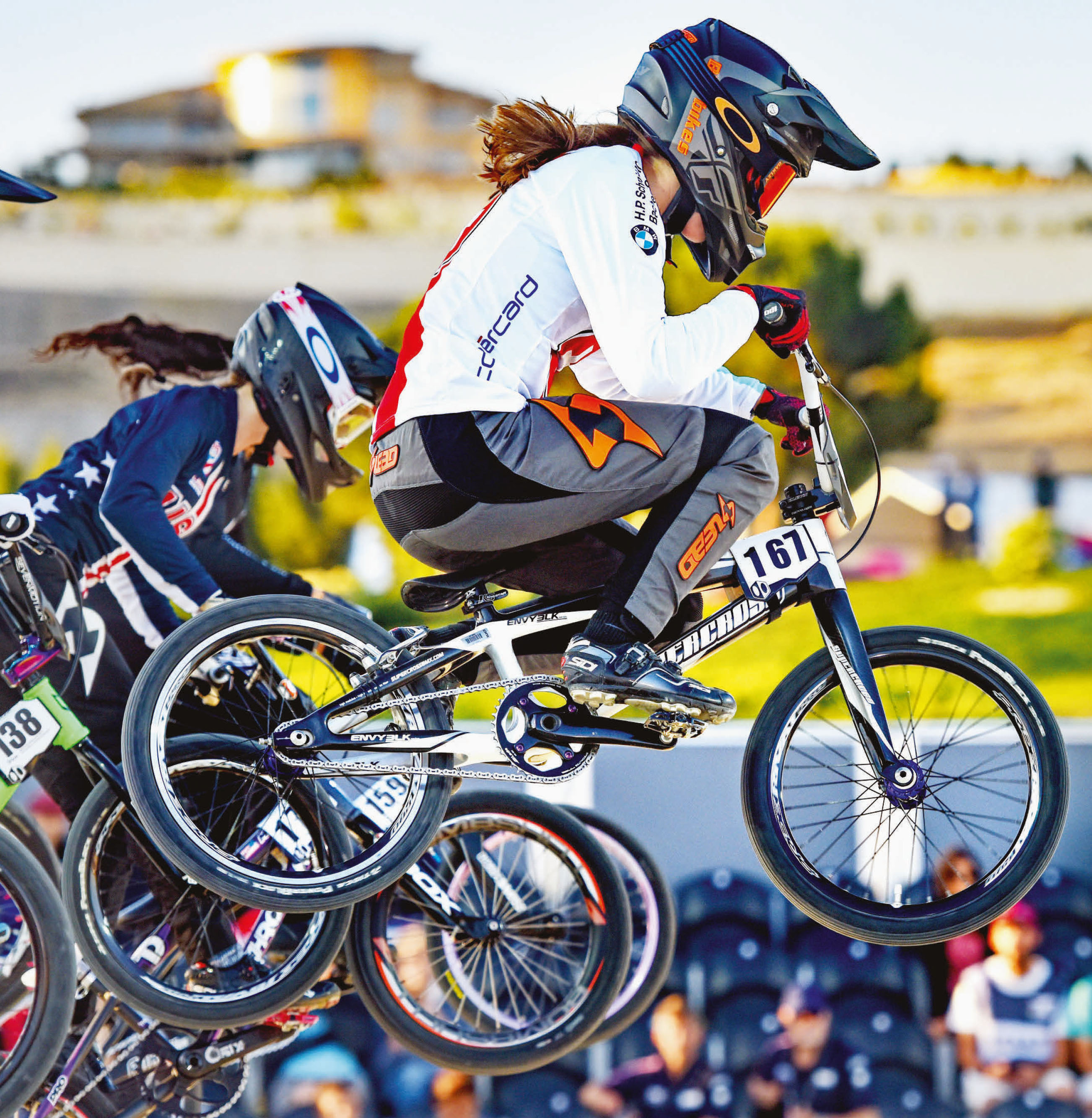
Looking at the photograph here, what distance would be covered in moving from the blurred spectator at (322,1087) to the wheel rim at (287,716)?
3601 millimetres

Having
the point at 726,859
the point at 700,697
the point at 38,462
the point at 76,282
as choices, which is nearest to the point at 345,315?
the point at 700,697

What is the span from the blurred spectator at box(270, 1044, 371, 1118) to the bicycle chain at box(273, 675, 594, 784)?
13.5 ft

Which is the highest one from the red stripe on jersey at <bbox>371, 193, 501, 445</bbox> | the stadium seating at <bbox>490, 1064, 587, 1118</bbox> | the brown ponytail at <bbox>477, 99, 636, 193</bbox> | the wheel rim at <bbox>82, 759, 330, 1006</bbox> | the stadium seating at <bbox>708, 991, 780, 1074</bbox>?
the brown ponytail at <bbox>477, 99, 636, 193</bbox>

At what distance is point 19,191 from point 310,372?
3.25 feet

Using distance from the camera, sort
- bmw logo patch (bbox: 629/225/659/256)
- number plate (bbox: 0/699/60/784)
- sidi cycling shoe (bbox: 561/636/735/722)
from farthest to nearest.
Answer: number plate (bbox: 0/699/60/784) < sidi cycling shoe (bbox: 561/636/735/722) < bmw logo patch (bbox: 629/225/659/256)

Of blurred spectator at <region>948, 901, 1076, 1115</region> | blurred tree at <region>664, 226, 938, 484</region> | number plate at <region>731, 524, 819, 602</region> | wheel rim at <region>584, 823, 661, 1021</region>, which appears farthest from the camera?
blurred tree at <region>664, 226, 938, 484</region>

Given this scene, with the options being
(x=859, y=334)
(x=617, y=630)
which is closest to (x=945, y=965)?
(x=617, y=630)

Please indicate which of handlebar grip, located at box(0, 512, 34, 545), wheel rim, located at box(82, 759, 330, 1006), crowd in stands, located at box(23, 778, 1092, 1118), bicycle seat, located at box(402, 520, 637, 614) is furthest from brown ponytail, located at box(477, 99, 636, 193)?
crowd in stands, located at box(23, 778, 1092, 1118)

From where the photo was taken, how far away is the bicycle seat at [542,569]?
2822mm

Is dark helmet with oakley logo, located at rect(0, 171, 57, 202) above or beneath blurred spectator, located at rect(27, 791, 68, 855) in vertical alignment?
above

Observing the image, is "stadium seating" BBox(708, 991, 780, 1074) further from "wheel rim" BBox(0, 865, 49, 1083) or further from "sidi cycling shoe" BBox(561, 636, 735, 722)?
"sidi cycling shoe" BBox(561, 636, 735, 722)

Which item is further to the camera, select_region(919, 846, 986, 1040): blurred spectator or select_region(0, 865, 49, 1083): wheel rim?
select_region(919, 846, 986, 1040): blurred spectator

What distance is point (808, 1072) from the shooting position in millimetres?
6457

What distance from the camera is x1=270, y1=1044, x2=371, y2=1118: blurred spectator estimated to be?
20.8 ft
